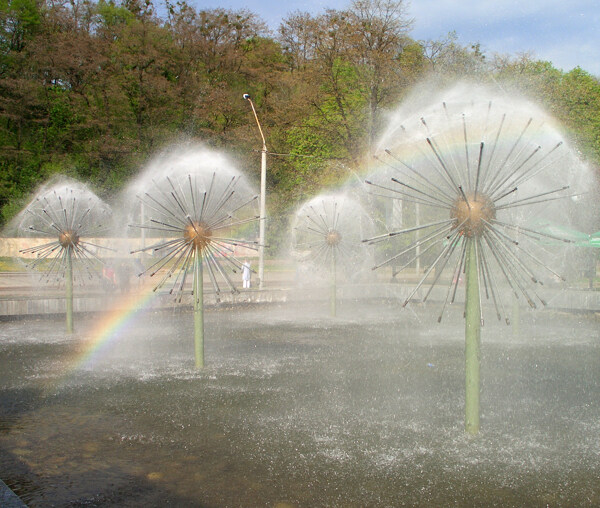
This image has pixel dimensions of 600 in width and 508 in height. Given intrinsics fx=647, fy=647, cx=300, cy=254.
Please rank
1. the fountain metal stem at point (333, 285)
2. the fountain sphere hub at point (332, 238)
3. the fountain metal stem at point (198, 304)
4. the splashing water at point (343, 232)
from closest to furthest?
the fountain metal stem at point (198, 304), the fountain sphere hub at point (332, 238), the fountain metal stem at point (333, 285), the splashing water at point (343, 232)

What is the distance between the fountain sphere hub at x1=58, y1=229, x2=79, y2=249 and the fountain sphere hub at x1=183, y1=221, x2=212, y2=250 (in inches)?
230

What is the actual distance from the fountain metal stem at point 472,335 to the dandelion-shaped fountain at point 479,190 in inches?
0.5

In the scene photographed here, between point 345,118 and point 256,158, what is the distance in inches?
507

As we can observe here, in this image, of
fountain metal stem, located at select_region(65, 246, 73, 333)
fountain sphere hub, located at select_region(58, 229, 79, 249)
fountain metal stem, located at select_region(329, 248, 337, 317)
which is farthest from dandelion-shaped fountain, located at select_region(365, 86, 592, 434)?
fountain metal stem, located at select_region(65, 246, 73, 333)

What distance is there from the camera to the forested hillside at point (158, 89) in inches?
1668

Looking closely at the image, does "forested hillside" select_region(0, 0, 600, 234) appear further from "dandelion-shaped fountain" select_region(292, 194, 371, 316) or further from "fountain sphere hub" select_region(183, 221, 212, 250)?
"fountain sphere hub" select_region(183, 221, 212, 250)

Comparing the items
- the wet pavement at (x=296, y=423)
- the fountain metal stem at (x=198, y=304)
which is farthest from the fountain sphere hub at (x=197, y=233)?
the wet pavement at (x=296, y=423)

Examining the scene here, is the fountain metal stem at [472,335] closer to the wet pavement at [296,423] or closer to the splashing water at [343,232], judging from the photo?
the wet pavement at [296,423]

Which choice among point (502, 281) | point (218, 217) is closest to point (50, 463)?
point (218, 217)

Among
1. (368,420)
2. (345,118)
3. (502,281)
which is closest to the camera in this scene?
(368,420)

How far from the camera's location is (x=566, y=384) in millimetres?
11047

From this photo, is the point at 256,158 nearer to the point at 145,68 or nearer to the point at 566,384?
the point at 145,68

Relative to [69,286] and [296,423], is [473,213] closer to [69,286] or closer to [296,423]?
[296,423]

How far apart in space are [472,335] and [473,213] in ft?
4.93
